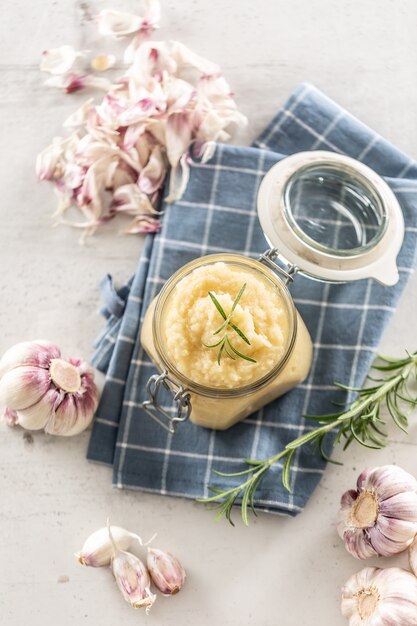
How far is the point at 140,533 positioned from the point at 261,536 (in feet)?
0.64

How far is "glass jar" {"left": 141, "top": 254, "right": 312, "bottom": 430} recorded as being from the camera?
99cm

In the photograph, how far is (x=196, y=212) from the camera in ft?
4.02

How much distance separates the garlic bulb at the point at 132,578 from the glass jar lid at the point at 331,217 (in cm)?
52

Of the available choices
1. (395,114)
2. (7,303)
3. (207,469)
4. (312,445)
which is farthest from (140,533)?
(395,114)

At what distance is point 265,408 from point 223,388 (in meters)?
0.23

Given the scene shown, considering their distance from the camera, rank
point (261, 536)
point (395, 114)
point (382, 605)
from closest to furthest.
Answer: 1. point (382, 605)
2. point (261, 536)
3. point (395, 114)

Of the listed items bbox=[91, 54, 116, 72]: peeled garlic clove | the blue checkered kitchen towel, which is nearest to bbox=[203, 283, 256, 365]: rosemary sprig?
the blue checkered kitchen towel

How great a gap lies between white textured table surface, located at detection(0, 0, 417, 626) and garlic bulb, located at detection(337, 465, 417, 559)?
61mm

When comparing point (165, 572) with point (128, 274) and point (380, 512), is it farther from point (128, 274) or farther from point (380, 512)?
point (128, 274)

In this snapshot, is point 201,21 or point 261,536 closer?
point 261,536

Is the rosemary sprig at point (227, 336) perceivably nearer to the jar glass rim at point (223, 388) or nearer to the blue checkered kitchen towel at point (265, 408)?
the jar glass rim at point (223, 388)

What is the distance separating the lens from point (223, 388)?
990 millimetres

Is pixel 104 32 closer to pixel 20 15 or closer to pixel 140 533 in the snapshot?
pixel 20 15

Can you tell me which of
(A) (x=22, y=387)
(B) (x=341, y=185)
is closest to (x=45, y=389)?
(A) (x=22, y=387)
